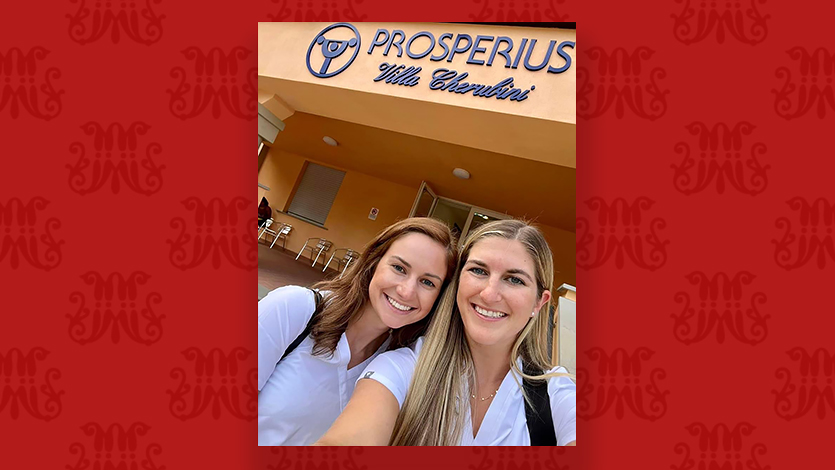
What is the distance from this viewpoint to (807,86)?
0.98m

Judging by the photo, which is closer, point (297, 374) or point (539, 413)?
point (539, 413)

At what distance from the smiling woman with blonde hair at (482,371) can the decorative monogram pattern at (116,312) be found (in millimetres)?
639

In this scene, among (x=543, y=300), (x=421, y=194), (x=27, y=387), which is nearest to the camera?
(x=27, y=387)

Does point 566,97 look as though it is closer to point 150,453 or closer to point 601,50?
point 601,50

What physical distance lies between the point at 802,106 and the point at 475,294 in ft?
3.80

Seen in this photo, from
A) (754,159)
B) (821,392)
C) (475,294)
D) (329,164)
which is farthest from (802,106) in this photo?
(329,164)

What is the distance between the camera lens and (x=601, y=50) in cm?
108

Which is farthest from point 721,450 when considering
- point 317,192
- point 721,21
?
point 317,192

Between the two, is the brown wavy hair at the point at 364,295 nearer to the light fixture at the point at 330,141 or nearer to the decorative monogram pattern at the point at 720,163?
the decorative monogram pattern at the point at 720,163

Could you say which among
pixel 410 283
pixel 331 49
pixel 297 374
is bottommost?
pixel 297 374

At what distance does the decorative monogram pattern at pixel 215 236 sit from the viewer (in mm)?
998

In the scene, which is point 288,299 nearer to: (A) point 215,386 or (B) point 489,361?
(A) point 215,386

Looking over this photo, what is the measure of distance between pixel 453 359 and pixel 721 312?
0.93 metres

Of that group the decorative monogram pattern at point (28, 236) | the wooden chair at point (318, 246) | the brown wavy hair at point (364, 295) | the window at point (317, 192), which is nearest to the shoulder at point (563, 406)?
the brown wavy hair at point (364, 295)
